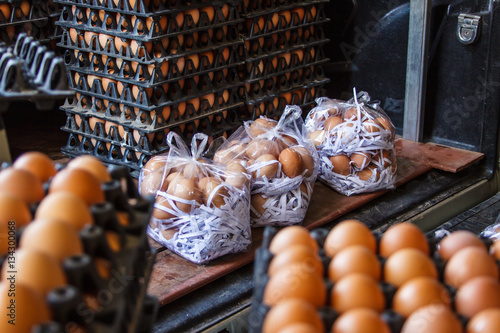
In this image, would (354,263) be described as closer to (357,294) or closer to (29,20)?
(357,294)

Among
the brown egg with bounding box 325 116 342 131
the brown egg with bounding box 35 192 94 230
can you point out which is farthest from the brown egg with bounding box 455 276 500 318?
the brown egg with bounding box 325 116 342 131

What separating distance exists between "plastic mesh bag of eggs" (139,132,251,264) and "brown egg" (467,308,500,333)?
1398 mm

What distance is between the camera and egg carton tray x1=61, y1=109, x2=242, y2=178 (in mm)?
3133

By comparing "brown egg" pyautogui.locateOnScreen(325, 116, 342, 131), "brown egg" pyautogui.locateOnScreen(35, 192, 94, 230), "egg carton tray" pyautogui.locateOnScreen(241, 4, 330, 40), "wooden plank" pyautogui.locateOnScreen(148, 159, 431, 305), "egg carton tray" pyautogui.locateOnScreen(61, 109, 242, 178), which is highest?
"egg carton tray" pyautogui.locateOnScreen(241, 4, 330, 40)

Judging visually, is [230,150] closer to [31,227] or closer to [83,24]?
[83,24]

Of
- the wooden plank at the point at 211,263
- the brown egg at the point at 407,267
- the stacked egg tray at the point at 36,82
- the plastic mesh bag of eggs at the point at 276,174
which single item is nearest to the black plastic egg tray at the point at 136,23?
the plastic mesh bag of eggs at the point at 276,174

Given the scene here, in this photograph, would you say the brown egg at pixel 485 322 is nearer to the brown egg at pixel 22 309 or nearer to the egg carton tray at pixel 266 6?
the brown egg at pixel 22 309

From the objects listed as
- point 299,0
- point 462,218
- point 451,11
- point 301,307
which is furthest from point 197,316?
point 451,11

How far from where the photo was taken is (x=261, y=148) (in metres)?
2.88

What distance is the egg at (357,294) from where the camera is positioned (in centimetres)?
124

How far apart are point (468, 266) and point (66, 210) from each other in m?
0.94

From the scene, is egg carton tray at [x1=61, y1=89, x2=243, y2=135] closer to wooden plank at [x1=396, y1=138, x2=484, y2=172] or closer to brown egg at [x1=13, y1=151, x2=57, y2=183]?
wooden plank at [x1=396, y1=138, x2=484, y2=172]

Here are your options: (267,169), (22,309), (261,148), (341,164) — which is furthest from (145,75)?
(22,309)

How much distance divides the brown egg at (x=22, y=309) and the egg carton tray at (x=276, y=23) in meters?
2.67
